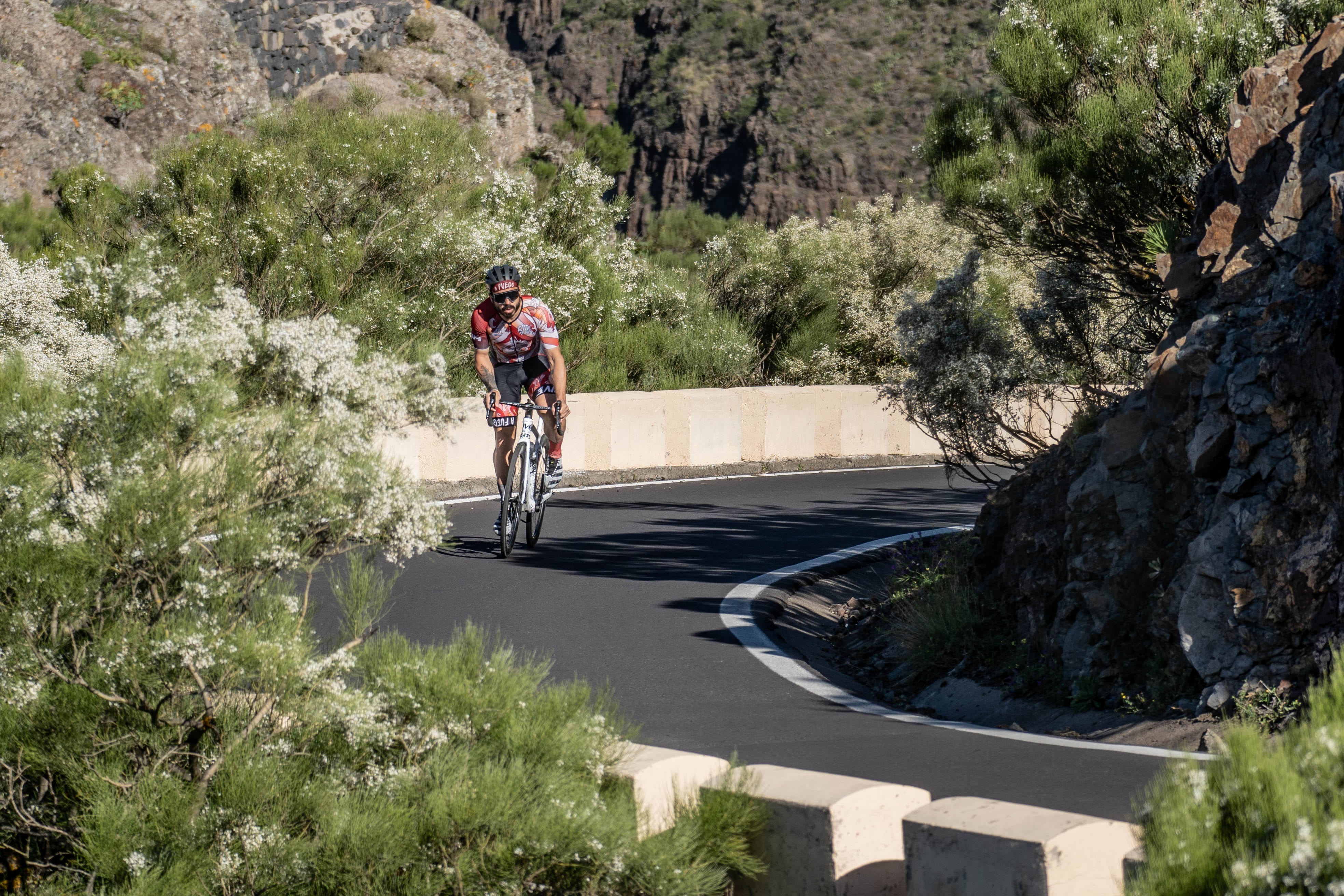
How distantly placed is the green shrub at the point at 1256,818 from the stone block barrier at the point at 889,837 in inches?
10.3

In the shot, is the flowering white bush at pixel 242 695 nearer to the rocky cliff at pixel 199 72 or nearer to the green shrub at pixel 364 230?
the green shrub at pixel 364 230

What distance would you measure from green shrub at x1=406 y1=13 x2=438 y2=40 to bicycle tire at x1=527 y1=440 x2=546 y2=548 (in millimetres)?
28968

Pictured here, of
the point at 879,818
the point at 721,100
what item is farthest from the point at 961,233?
the point at 721,100

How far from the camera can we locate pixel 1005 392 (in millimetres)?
11680

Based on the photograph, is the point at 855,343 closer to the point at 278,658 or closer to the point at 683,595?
the point at 683,595

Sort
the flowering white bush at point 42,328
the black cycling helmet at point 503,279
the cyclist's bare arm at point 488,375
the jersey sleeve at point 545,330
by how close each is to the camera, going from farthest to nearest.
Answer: the jersey sleeve at point 545,330
the cyclist's bare arm at point 488,375
the black cycling helmet at point 503,279
the flowering white bush at point 42,328

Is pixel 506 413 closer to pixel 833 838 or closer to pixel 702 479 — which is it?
pixel 702 479

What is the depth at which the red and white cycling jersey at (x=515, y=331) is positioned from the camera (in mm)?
11109

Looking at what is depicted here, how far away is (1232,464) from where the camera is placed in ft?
22.5

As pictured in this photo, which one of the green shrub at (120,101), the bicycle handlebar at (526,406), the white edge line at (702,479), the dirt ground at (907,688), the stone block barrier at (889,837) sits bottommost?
the dirt ground at (907,688)

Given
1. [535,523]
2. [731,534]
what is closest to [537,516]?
[535,523]

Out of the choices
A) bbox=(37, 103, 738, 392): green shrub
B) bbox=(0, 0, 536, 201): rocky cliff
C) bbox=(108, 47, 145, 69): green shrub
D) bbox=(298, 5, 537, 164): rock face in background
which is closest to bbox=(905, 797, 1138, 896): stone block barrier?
bbox=(37, 103, 738, 392): green shrub

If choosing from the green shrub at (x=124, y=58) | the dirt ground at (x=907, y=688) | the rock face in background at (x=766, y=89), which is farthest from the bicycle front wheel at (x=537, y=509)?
the rock face in background at (x=766, y=89)

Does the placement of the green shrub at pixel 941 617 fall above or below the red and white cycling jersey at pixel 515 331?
below
